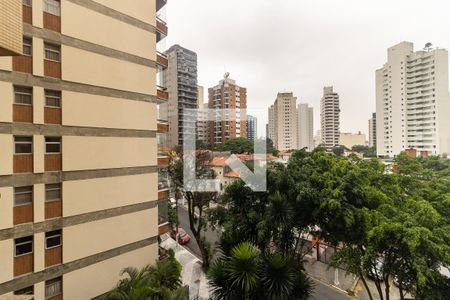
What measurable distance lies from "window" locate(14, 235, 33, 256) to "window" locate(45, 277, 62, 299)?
1.09 metres

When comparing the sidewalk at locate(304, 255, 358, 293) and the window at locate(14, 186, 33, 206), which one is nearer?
the window at locate(14, 186, 33, 206)

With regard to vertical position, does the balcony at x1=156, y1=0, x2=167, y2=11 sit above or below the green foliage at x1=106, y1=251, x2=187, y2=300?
above

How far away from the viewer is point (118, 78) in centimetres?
818

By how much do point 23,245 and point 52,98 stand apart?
13.4 feet

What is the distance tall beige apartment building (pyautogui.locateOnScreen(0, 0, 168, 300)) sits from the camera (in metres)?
6.20

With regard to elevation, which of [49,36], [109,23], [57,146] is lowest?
[57,146]

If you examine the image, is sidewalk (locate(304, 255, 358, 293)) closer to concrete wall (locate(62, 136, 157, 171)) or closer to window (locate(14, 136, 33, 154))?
concrete wall (locate(62, 136, 157, 171))

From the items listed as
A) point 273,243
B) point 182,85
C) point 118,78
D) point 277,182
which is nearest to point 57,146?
point 118,78

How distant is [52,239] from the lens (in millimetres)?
6730

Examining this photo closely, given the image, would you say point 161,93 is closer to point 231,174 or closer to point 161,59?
point 161,59

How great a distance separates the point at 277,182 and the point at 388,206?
351 centimetres

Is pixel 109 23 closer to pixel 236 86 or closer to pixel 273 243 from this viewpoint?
pixel 273 243

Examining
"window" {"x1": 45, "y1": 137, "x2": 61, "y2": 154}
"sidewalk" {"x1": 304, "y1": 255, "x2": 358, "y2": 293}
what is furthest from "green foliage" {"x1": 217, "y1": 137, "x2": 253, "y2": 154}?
"window" {"x1": 45, "y1": 137, "x2": 61, "y2": 154}

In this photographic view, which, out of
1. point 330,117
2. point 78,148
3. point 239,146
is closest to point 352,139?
point 330,117
